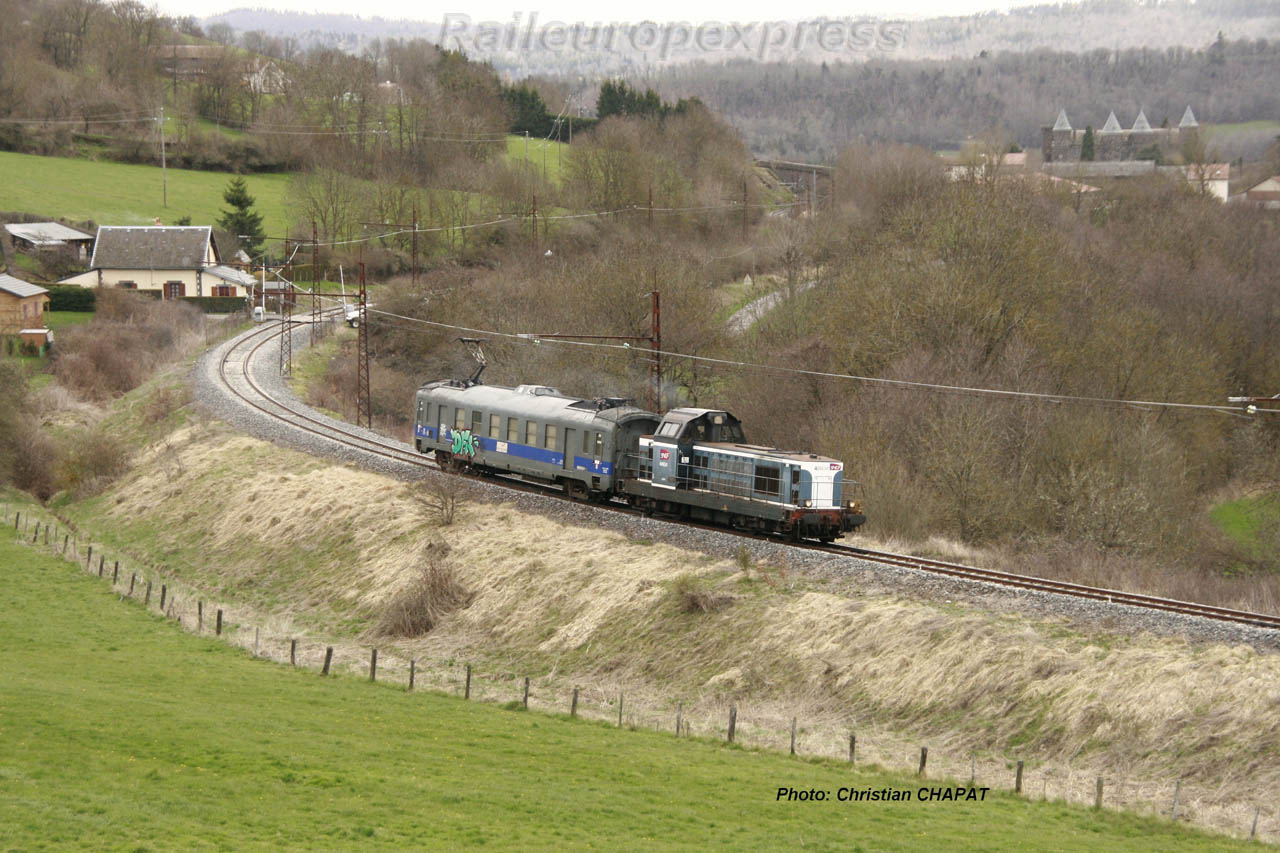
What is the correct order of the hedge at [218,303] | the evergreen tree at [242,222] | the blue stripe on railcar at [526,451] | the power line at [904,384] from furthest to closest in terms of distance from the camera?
the evergreen tree at [242,222], the hedge at [218,303], the power line at [904,384], the blue stripe on railcar at [526,451]

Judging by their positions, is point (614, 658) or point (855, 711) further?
point (614, 658)

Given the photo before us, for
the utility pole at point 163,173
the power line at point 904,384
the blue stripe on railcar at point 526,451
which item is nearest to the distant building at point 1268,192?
the power line at point 904,384

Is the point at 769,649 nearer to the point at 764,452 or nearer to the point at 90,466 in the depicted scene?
the point at 764,452

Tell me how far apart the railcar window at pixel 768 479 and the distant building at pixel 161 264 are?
3022 inches

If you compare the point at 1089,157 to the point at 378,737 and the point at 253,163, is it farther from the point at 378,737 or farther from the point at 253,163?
the point at 378,737

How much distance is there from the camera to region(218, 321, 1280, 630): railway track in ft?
92.0

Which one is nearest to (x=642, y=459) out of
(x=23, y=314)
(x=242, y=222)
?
(x=23, y=314)

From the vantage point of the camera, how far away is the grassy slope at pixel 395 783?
18.0 m

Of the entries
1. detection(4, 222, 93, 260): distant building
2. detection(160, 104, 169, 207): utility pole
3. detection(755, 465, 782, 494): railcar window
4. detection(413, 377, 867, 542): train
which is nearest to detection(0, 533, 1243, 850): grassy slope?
detection(755, 465, 782, 494): railcar window

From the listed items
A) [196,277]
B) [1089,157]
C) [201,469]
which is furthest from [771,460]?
[1089,157]

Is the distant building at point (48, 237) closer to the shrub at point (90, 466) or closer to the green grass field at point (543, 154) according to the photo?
the green grass field at point (543, 154)

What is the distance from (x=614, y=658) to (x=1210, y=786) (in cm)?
1442

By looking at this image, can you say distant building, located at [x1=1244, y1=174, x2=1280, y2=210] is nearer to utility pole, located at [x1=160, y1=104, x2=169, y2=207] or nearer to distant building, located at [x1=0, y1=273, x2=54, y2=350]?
utility pole, located at [x1=160, y1=104, x2=169, y2=207]

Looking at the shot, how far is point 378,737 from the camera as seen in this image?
23.6 metres
